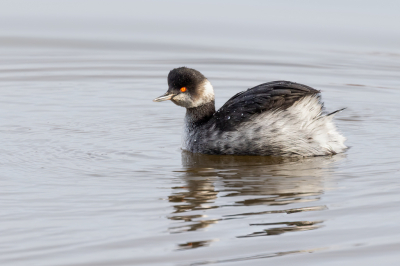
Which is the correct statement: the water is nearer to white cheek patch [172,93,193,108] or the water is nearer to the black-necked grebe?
the black-necked grebe

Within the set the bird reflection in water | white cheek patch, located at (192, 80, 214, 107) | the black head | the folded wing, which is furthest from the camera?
white cheek patch, located at (192, 80, 214, 107)

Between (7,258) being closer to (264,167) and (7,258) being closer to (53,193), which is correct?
(53,193)

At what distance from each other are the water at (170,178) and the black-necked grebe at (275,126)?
0.14 meters

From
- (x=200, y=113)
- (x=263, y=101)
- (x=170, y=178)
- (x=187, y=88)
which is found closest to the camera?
(x=170, y=178)

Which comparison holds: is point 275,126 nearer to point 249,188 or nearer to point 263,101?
point 263,101

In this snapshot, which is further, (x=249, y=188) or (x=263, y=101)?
(x=263, y=101)

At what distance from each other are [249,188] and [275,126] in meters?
1.30

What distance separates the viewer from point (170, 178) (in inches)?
272

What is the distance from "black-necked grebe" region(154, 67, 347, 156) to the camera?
25.0 feet

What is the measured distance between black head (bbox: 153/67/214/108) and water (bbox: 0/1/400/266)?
528 mm

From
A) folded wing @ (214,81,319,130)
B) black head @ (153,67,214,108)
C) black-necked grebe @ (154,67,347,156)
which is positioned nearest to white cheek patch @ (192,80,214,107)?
black head @ (153,67,214,108)

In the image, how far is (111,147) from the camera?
8.05 m

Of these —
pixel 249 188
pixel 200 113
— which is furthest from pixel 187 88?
pixel 249 188

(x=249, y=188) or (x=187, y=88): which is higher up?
(x=187, y=88)
